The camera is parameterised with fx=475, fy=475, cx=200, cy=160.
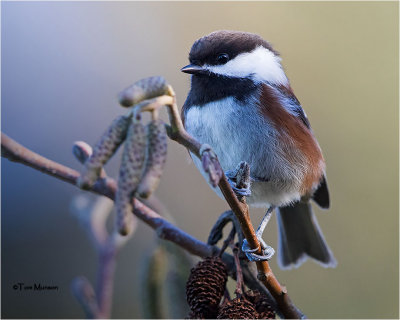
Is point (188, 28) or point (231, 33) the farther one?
point (188, 28)

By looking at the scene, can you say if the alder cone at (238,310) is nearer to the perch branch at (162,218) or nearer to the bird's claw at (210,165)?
the perch branch at (162,218)

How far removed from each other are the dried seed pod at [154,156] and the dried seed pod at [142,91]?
47mm

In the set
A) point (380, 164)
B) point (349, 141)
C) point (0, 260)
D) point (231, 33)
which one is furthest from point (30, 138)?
point (380, 164)

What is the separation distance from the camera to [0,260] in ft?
7.06

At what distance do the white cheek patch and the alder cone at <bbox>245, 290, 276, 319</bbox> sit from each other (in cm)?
76

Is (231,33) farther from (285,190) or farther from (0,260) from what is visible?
(0,260)

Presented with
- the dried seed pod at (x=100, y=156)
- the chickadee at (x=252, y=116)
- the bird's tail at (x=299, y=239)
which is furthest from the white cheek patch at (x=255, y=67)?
the dried seed pod at (x=100, y=156)

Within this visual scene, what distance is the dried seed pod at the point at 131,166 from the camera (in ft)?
2.42

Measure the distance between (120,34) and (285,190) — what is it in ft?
4.66

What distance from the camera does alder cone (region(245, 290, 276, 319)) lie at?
47.5 inches

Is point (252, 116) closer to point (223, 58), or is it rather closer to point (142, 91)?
point (223, 58)

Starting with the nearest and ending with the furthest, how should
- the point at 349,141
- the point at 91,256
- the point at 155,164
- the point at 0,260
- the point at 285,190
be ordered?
the point at 155,164, the point at 285,190, the point at 0,260, the point at 91,256, the point at 349,141

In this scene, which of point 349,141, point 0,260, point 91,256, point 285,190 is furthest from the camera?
point 349,141

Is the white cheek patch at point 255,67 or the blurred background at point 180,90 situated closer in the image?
the white cheek patch at point 255,67
